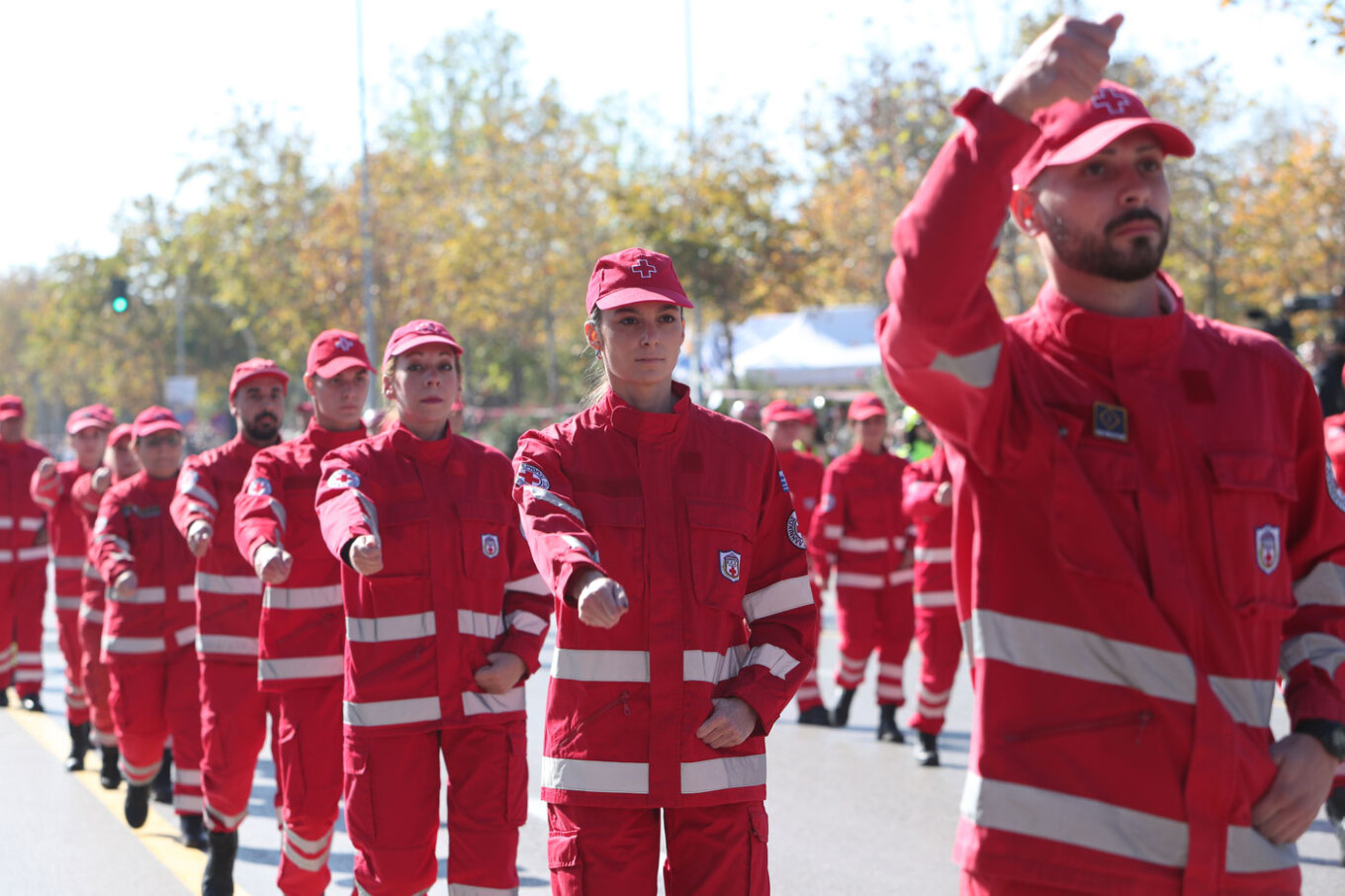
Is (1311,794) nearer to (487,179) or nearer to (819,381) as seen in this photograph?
(819,381)

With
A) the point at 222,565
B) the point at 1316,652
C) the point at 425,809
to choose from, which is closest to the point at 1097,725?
the point at 1316,652

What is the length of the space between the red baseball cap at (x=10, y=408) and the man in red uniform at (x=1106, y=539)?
1119 cm

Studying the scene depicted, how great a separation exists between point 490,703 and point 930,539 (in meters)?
5.47

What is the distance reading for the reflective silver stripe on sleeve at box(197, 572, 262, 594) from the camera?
6980mm

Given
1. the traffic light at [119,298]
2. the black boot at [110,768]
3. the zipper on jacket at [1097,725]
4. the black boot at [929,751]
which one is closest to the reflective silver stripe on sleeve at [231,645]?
the black boot at [110,768]

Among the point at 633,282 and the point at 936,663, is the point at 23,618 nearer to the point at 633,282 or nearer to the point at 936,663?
the point at 936,663

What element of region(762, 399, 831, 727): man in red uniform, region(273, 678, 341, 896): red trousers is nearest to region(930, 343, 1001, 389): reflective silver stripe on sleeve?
region(273, 678, 341, 896): red trousers

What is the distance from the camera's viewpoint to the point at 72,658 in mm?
10828

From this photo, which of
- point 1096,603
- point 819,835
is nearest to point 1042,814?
point 1096,603

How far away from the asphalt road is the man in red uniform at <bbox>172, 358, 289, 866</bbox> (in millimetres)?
619

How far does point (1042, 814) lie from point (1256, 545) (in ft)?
2.00

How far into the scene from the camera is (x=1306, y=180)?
29.8 meters

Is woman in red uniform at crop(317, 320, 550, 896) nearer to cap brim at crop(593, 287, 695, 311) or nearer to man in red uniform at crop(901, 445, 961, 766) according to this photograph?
cap brim at crop(593, 287, 695, 311)

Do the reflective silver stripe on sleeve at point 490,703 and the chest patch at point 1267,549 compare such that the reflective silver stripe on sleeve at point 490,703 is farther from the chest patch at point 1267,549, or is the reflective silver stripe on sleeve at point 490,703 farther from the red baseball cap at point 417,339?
the chest patch at point 1267,549
